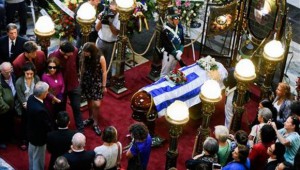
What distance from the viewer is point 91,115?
11.1 metres

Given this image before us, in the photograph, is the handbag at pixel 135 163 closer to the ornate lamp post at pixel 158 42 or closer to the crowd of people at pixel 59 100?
the crowd of people at pixel 59 100

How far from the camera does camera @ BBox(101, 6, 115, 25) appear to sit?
11.5 m

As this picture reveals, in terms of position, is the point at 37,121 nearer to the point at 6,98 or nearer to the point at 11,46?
the point at 6,98

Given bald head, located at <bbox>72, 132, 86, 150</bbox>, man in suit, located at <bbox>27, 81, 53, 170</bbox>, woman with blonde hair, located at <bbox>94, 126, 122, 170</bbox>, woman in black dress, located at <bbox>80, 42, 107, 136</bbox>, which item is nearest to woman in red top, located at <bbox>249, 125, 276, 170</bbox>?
woman with blonde hair, located at <bbox>94, 126, 122, 170</bbox>

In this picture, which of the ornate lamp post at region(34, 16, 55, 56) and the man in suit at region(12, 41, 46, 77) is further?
the man in suit at region(12, 41, 46, 77)

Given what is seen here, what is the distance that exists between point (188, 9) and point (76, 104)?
4177 millimetres

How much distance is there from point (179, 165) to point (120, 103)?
2.10 meters

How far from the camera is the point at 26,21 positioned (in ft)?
44.6

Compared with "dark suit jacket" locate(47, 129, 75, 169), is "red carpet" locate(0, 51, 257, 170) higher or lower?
lower

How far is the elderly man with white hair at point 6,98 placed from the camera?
386 inches

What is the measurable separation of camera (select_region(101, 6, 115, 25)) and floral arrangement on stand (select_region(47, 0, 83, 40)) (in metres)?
1.04

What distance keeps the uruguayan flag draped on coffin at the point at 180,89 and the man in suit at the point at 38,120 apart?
7.45ft

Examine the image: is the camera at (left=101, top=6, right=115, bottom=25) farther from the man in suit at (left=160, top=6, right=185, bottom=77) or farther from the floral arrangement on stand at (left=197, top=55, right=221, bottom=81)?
the floral arrangement on stand at (left=197, top=55, right=221, bottom=81)

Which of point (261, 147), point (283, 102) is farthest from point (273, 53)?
point (261, 147)
